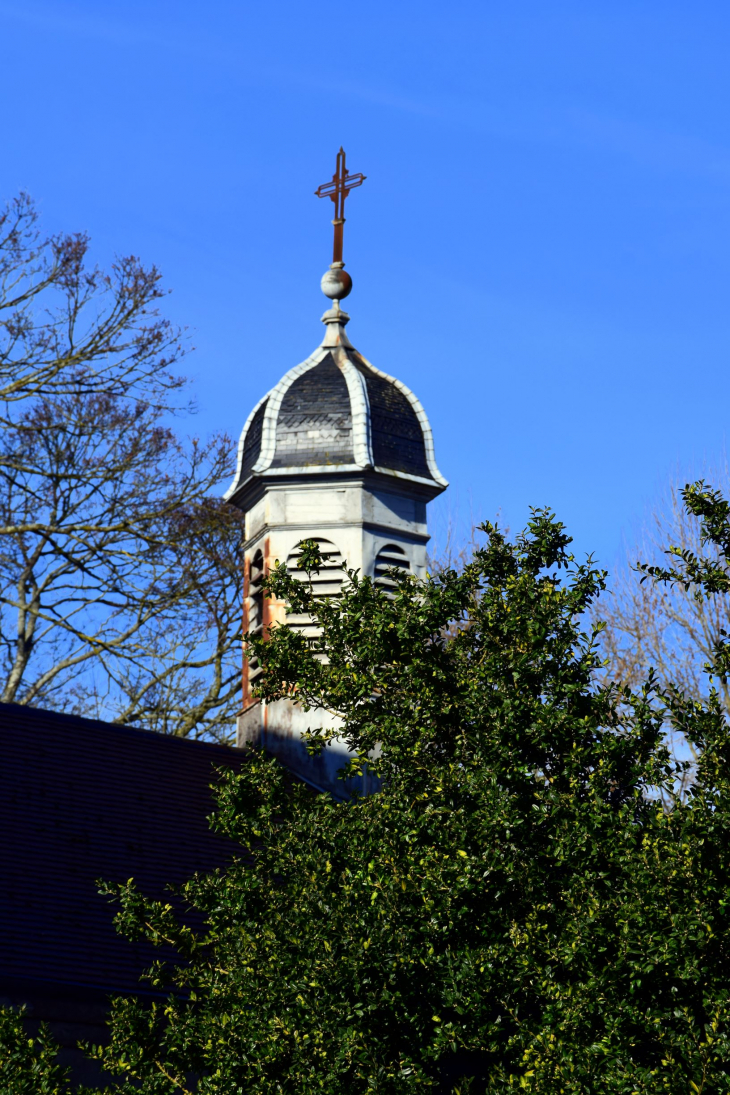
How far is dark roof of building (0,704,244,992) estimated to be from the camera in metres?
11.4

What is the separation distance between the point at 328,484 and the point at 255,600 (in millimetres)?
1743

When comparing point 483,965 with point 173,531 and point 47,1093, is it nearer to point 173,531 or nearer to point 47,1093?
point 47,1093

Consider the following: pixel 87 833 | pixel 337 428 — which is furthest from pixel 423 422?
pixel 87 833

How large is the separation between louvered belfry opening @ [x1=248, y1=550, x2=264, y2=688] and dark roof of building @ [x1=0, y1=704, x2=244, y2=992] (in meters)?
1.98

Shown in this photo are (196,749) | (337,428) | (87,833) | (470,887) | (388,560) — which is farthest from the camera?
(337,428)

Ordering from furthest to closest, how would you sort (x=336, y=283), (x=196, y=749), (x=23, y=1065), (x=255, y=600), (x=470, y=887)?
(x=336, y=283) < (x=255, y=600) < (x=196, y=749) < (x=23, y=1065) < (x=470, y=887)

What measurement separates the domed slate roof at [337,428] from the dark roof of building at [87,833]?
363 cm

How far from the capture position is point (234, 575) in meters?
23.7

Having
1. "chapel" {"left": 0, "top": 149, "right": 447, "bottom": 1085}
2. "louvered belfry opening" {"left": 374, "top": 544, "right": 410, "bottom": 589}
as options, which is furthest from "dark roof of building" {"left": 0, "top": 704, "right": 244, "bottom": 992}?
"louvered belfry opening" {"left": 374, "top": 544, "right": 410, "bottom": 589}

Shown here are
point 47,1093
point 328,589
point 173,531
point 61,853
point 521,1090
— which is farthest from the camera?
point 173,531

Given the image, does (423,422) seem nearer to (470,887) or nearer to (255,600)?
(255,600)

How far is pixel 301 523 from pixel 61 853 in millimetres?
5909

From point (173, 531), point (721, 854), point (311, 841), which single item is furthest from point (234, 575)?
point (721, 854)

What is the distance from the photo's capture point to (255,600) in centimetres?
1819
